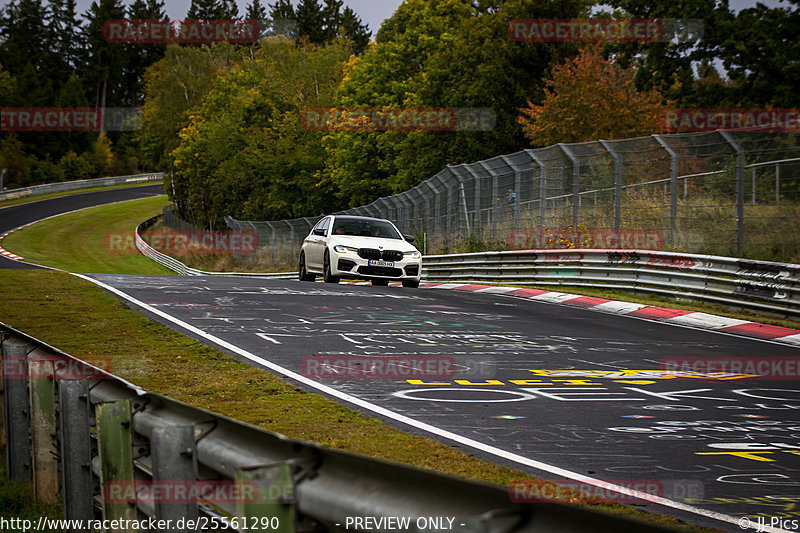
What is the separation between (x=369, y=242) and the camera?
20719mm

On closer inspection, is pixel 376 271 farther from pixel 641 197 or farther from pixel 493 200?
pixel 493 200

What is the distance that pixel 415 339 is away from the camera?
39.4 feet

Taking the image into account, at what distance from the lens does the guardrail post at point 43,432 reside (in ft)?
16.5

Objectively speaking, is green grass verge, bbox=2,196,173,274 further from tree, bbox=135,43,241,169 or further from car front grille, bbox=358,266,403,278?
car front grille, bbox=358,266,403,278

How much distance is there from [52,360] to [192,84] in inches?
3662

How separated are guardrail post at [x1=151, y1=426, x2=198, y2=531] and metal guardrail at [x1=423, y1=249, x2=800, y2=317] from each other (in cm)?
1362

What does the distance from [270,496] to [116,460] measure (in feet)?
5.29

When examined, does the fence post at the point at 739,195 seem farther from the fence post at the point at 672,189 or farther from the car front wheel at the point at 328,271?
the car front wheel at the point at 328,271

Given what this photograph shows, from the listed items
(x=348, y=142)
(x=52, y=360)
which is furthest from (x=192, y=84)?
(x=52, y=360)

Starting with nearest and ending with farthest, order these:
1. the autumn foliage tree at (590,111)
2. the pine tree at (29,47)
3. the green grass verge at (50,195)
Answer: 1. the autumn foliage tree at (590,111)
2. the green grass verge at (50,195)
3. the pine tree at (29,47)

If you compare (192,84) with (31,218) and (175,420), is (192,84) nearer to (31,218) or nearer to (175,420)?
(31,218)

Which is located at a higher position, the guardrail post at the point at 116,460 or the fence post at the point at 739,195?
the fence post at the point at 739,195

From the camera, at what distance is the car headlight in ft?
67.5

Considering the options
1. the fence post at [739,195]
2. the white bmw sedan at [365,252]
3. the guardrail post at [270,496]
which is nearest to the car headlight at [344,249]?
the white bmw sedan at [365,252]
